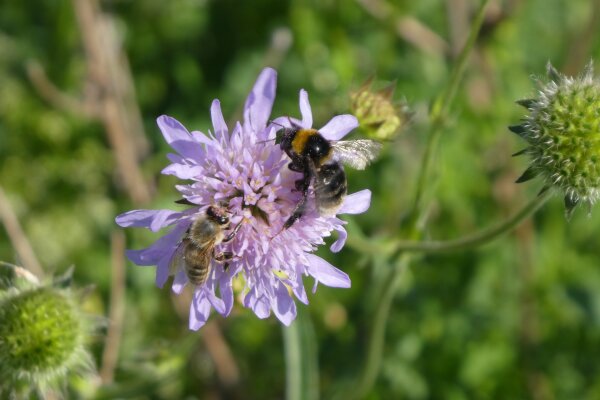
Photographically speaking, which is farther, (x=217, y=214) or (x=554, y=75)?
(x=554, y=75)

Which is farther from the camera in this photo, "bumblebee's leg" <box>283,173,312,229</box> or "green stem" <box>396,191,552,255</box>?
"green stem" <box>396,191,552,255</box>

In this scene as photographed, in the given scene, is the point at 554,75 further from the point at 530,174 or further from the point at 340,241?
the point at 340,241

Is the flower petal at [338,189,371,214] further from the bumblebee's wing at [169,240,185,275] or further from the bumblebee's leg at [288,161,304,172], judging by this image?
the bumblebee's wing at [169,240,185,275]

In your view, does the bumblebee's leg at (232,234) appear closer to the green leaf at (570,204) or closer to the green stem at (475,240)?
the green stem at (475,240)

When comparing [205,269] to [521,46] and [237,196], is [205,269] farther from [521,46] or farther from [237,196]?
[521,46]

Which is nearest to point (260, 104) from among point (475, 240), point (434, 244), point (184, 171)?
point (184, 171)

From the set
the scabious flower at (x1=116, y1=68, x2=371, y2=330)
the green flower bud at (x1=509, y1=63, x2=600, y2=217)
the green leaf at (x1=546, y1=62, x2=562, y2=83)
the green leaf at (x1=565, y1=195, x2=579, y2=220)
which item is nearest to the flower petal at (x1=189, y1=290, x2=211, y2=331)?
the scabious flower at (x1=116, y1=68, x2=371, y2=330)
